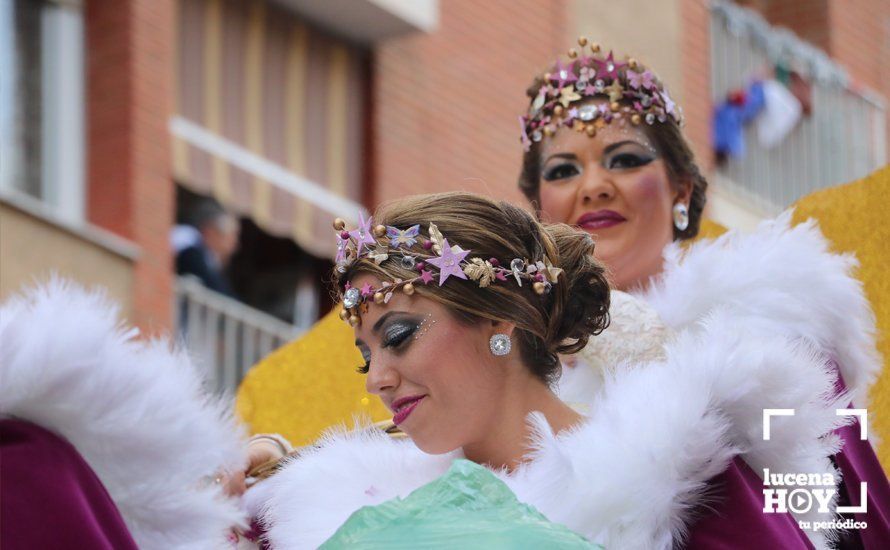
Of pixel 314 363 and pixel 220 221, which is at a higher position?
pixel 220 221

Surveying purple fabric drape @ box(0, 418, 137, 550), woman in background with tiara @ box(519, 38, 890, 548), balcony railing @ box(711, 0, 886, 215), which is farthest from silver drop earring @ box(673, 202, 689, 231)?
balcony railing @ box(711, 0, 886, 215)

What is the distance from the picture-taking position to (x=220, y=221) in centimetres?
923

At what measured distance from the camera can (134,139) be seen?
31.0ft

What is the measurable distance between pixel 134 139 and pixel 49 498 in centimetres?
609

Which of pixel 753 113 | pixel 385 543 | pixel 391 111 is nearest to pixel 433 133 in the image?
pixel 391 111

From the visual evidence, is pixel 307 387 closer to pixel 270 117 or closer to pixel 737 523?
pixel 737 523

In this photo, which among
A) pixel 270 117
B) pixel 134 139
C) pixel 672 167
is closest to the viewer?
pixel 672 167

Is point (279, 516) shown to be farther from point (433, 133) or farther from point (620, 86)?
point (433, 133)

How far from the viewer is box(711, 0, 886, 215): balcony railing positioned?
13.7 metres

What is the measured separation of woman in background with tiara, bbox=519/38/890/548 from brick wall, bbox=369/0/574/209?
5768 mm

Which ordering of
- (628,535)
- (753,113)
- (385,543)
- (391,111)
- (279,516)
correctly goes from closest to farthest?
(385,543) < (628,535) < (279,516) < (391,111) < (753,113)

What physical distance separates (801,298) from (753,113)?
932cm

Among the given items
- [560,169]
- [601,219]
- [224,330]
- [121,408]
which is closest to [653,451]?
[121,408]

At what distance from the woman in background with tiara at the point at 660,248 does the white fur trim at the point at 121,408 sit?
36.1 inches
